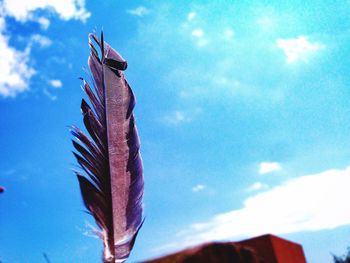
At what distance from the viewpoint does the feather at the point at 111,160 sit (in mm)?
4449

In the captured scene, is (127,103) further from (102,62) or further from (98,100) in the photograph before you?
(102,62)

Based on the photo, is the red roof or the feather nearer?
the red roof

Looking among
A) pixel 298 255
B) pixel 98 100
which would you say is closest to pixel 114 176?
pixel 98 100

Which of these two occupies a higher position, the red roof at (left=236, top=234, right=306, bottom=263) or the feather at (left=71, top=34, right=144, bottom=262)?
the feather at (left=71, top=34, right=144, bottom=262)

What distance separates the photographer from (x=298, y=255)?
8.35 ft

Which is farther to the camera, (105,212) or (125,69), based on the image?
(125,69)

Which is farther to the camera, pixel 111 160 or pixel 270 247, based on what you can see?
pixel 111 160

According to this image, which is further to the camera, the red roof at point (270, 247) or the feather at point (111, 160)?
the feather at point (111, 160)

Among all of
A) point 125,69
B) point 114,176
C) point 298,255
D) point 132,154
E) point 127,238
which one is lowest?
point 298,255

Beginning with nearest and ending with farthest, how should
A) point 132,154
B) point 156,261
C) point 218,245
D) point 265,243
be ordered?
point 218,245, point 156,261, point 265,243, point 132,154

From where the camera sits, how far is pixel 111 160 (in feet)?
16.0

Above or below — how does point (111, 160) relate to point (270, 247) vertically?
above

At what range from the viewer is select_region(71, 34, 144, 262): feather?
4449mm

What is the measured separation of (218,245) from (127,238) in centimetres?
300
